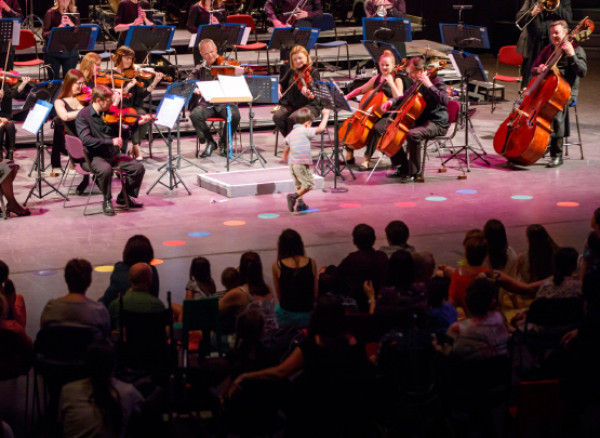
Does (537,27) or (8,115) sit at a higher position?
(537,27)

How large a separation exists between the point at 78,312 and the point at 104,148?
171 inches

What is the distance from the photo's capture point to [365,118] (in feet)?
32.6

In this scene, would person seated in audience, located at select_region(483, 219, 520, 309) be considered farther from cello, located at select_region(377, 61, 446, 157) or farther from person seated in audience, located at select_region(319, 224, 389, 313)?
cello, located at select_region(377, 61, 446, 157)

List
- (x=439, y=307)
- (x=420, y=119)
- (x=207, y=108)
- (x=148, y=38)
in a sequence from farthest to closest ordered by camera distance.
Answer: (x=148, y=38) < (x=207, y=108) < (x=420, y=119) < (x=439, y=307)

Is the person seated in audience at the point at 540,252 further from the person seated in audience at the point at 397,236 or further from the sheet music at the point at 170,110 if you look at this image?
the sheet music at the point at 170,110

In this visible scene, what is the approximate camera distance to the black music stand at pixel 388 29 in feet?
40.0

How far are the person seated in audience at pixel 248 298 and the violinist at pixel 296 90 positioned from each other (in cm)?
527

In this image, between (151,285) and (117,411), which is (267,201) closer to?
(151,285)

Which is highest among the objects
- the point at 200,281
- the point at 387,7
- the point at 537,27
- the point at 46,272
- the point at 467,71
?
the point at 387,7

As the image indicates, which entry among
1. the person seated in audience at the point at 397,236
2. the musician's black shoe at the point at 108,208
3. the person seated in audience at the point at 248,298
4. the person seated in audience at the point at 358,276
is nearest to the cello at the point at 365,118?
the musician's black shoe at the point at 108,208

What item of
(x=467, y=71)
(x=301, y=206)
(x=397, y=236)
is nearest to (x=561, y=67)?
(x=467, y=71)

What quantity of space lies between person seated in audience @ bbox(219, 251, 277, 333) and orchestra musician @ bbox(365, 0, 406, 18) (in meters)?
8.75

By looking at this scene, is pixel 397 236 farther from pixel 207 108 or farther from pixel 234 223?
pixel 207 108

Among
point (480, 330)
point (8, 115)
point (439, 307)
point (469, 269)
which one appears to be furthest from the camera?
point (8, 115)
